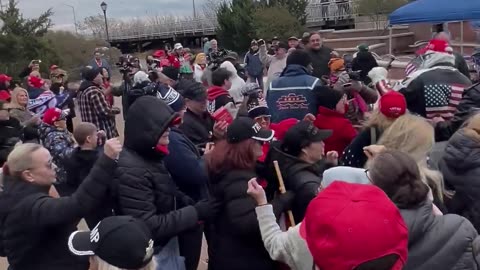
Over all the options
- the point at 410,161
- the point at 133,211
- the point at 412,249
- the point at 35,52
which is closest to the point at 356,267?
the point at 412,249

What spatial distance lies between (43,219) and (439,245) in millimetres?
2032

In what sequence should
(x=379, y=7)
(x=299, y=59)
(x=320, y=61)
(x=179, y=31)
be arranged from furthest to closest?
(x=179, y=31) → (x=379, y=7) → (x=320, y=61) → (x=299, y=59)

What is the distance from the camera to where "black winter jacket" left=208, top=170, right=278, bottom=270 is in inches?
140

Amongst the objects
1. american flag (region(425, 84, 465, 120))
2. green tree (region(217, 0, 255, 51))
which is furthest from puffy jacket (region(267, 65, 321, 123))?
green tree (region(217, 0, 255, 51))

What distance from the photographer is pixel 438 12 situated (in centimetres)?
994

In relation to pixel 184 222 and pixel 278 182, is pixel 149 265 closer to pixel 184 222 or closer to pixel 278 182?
pixel 184 222

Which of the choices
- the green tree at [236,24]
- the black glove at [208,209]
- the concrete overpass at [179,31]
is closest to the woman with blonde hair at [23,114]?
the black glove at [208,209]

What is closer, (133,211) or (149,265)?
(149,265)

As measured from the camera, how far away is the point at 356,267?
183 cm

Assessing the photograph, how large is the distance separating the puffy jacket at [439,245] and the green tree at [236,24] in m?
33.4

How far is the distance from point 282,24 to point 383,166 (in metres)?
32.7

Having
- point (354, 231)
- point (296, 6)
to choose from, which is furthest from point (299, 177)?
point (296, 6)

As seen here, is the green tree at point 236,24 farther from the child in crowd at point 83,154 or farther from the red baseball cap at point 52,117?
the child in crowd at point 83,154

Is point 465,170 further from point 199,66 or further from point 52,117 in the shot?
point 199,66
